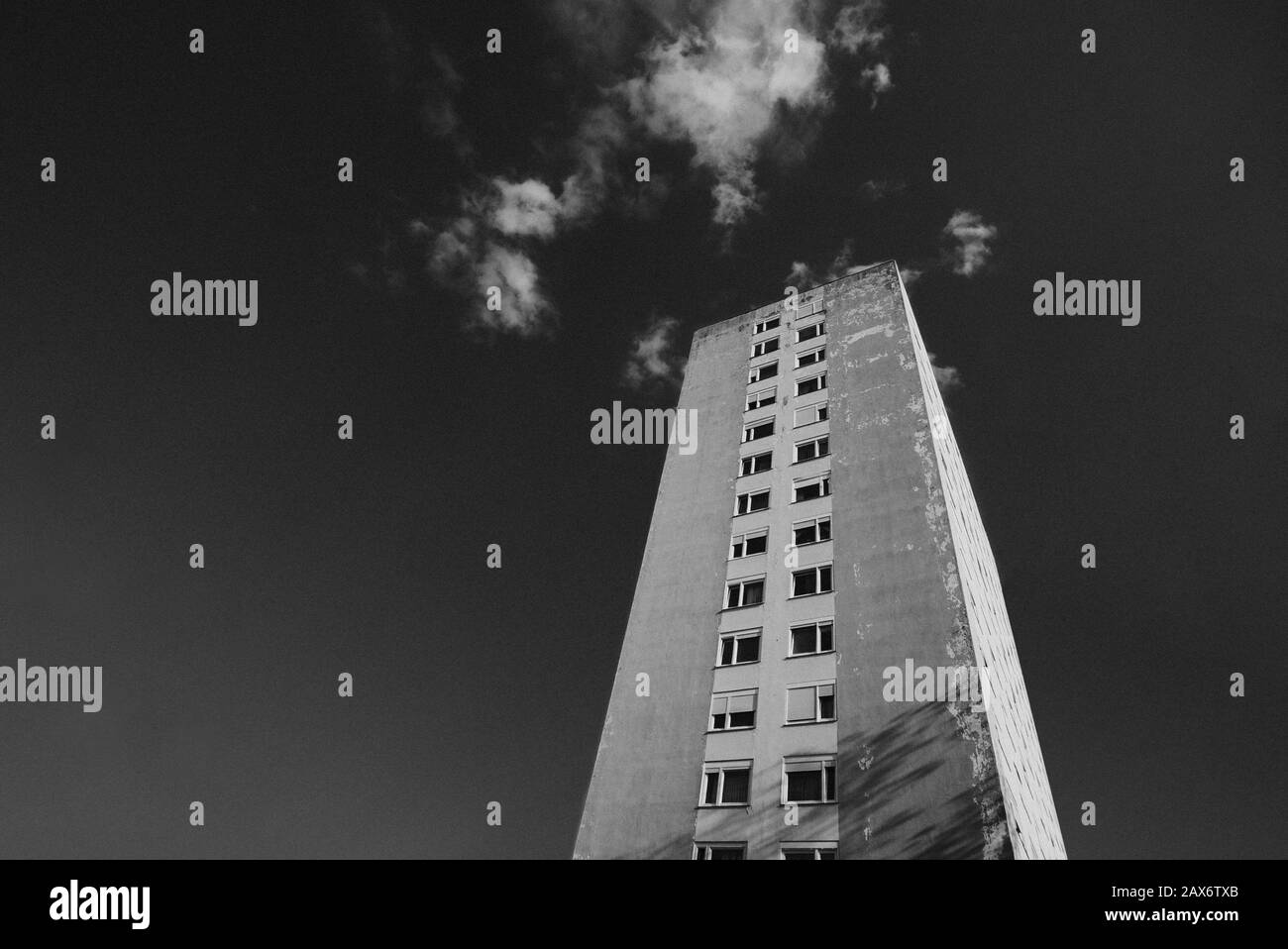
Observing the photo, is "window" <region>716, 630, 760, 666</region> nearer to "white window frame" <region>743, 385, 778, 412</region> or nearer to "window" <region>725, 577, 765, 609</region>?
"window" <region>725, 577, 765, 609</region>

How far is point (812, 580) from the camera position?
2889 centimetres

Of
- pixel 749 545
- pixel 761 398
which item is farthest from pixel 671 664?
pixel 761 398

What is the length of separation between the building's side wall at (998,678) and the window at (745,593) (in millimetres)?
7705

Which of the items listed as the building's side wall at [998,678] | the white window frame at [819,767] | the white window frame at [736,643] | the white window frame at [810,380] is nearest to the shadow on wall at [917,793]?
the white window frame at [819,767]

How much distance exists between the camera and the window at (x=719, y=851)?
22.9 meters

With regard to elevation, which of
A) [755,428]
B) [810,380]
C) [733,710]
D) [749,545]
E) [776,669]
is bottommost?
[733,710]

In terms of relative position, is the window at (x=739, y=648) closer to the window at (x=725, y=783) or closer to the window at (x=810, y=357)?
the window at (x=725, y=783)

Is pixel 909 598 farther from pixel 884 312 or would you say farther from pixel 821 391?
pixel 884 312

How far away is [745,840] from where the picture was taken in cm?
2302

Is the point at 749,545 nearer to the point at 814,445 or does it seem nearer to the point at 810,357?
the point at 814,445

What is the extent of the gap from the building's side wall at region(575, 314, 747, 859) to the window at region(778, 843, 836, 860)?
3582 millimetres

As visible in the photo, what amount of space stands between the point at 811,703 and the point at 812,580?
5356 millimetres
